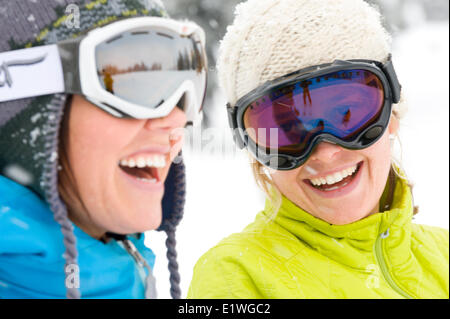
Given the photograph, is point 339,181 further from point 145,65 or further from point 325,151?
point 145,65

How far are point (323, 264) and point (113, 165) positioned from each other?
3.29 ft

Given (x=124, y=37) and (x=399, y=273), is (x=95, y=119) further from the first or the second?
(x=399, y=273)

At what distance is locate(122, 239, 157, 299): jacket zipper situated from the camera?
4.94ft

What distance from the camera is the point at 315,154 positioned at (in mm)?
1900

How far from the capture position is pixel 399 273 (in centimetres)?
196

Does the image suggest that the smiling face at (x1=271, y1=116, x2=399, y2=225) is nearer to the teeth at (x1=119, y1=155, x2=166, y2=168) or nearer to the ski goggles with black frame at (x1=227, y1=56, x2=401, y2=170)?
the ski goggles with black frame at (x1=227, y1=56, x2=401, y2=170)

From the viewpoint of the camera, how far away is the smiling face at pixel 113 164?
1.25 meters

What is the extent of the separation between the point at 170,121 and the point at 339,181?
88 centimetres

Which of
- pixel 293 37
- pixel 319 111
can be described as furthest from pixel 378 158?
pixel 293 37

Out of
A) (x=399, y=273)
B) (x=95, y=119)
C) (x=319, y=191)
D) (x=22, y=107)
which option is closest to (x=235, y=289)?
(x=319, y=191)

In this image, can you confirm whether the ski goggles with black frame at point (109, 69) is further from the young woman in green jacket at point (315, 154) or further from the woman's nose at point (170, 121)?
the young woman in green jacket at point (315, 154)

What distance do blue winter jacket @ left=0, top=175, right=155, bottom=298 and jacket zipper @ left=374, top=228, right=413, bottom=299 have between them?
1.10 m

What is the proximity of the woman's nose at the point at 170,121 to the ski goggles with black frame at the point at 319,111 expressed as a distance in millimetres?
509

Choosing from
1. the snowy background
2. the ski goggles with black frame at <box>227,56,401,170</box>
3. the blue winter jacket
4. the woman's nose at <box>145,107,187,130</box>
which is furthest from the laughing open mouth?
the blue winter jacket
